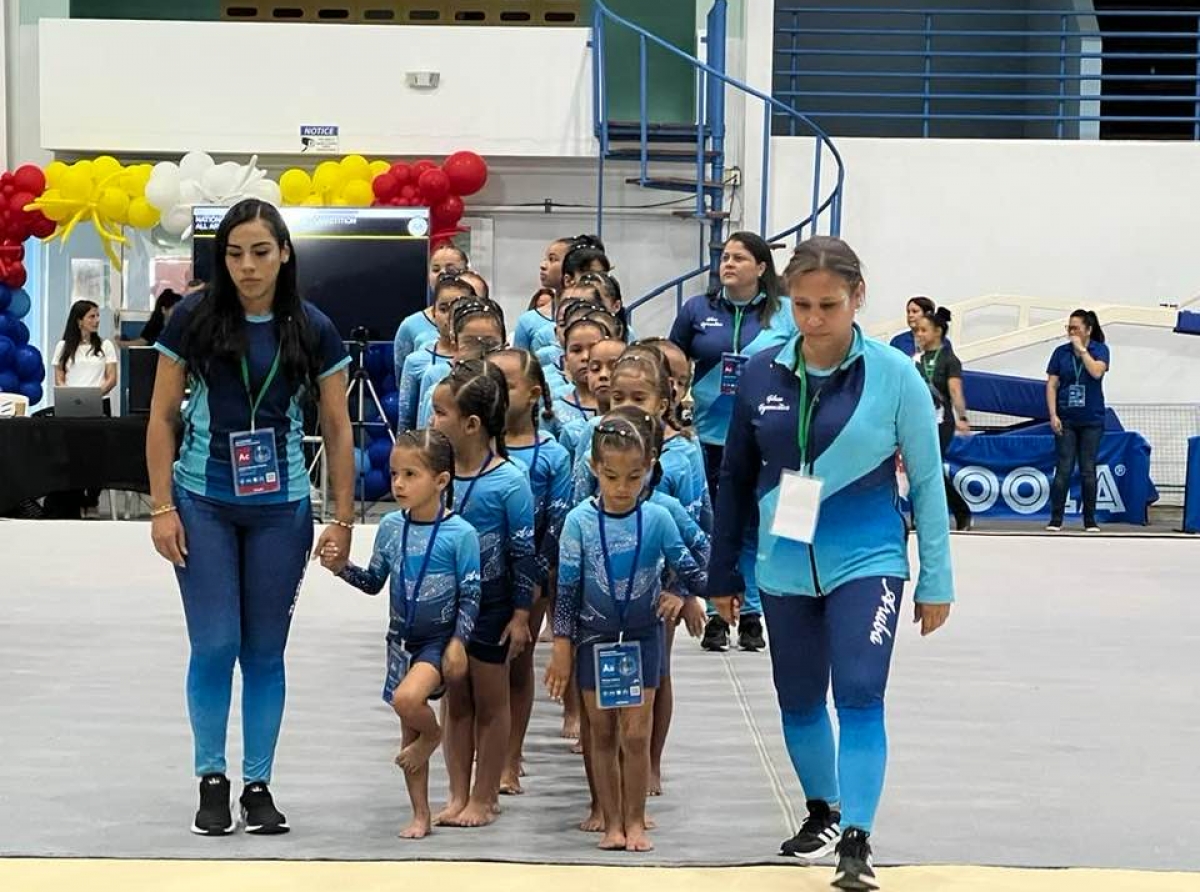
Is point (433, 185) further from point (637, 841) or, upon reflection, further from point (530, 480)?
point (637, 841)

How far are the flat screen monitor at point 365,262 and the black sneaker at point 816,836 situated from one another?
870cm

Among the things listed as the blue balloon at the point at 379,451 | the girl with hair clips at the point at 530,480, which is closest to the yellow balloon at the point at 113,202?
the blue balloon at the point at 379,451

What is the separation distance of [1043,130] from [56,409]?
1136 centimetres

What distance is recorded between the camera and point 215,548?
427 centimetres

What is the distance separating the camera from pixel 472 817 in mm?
4488

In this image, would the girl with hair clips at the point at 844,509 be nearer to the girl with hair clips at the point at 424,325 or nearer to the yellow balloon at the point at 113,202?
the girl with hair clips at the point at 424,325

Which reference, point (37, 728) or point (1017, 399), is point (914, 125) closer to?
point (1017, 399)

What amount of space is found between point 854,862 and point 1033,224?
11.6m

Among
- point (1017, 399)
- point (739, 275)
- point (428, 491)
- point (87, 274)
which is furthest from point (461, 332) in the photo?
point (87, 274)

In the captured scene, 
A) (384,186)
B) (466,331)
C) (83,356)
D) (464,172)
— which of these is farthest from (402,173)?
(466,331)

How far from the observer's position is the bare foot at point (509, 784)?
4891mm

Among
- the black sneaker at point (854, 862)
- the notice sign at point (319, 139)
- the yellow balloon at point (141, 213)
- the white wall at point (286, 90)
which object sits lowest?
the black sneaker at point (854, 862)

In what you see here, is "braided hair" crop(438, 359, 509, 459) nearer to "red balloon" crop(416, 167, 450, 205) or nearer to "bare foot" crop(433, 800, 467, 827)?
"bare foot" crop(433, 800, 467, 827)

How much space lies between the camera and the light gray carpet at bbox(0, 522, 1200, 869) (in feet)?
14.3
